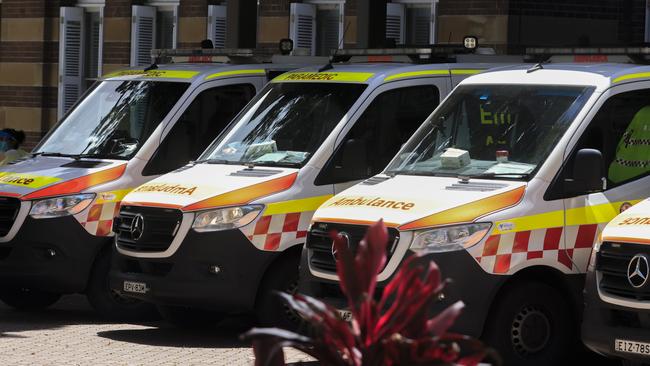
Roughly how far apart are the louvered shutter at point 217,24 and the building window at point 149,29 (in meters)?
0.97

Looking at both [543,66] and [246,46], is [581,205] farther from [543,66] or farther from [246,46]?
[246,46]

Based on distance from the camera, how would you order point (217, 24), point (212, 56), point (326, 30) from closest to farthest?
point (212, 56) → point (326, 30) → point (217, 24)

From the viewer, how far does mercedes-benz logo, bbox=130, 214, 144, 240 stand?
11000 millimetres

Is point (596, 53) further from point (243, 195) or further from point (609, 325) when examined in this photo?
point (609, 325)

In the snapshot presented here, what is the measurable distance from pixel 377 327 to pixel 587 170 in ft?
17.3

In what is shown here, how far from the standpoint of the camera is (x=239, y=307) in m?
10.6

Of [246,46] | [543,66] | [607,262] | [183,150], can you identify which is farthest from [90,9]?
[607,262]

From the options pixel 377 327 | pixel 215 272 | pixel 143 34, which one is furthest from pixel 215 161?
pixel 143 34

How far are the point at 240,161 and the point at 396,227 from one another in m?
2.70

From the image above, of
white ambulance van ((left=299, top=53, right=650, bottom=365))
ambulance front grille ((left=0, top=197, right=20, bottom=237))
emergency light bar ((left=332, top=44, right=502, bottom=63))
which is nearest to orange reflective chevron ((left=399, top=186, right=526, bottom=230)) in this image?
white ambulance van ((left=299, top=53, right=650, bottom=365))

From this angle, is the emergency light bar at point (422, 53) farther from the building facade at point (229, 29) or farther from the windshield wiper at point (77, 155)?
the windshield wiper at point (77, 155)

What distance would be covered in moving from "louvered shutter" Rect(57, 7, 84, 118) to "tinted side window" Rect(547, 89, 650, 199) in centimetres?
1319

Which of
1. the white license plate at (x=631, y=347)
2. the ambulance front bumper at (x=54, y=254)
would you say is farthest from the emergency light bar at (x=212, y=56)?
the white license plate at (x=631, y=347)

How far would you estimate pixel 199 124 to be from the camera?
12516 millimetres
